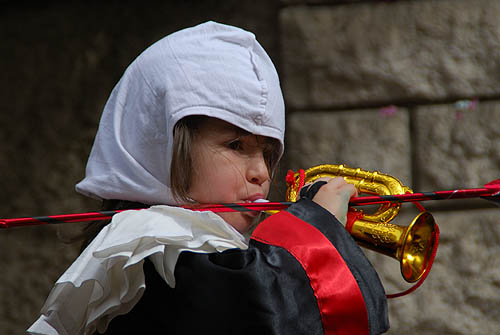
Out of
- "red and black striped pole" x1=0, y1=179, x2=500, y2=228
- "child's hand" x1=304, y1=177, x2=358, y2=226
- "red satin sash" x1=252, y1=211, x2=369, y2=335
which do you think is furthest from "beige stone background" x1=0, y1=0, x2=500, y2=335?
"red satin sash" x1=252, y1=211, x2=369, y2=335

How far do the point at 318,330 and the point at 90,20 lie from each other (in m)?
1.53

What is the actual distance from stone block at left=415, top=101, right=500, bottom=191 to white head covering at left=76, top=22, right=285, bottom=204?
0.67 m

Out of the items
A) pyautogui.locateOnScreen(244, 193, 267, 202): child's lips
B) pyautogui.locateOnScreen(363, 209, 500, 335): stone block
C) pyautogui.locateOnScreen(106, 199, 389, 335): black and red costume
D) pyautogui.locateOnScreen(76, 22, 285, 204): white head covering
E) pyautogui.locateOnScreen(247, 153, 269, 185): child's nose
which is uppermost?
pyautogui.locateOnScreen(76, 22, 285, 204): white head covering

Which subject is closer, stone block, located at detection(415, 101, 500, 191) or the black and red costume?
the black and red costume

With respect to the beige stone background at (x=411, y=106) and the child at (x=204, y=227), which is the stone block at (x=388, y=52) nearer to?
the beige stone background at (x=411, y=106)

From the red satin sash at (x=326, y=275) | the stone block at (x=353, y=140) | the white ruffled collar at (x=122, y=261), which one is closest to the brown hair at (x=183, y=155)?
the white ruffled collar at (x=122, y=261)

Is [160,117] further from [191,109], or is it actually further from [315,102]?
[315,102]

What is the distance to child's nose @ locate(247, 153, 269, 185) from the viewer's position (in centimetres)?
139

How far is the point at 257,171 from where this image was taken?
54.7 inches

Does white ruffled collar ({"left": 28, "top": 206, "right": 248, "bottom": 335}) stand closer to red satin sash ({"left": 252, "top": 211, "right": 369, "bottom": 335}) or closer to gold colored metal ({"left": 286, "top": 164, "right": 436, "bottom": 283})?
red satin sash ({"left": 252, "top": 211, "right": 369, "bottom": 335})

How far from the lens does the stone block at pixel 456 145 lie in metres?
1.96

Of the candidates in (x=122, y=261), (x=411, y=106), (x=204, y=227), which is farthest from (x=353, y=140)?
(x=122, y=261)

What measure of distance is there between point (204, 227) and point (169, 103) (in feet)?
0.89

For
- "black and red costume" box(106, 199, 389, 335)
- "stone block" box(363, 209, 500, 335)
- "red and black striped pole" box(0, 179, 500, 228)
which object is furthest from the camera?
"stone block" box(363, 209, 500, 335)
